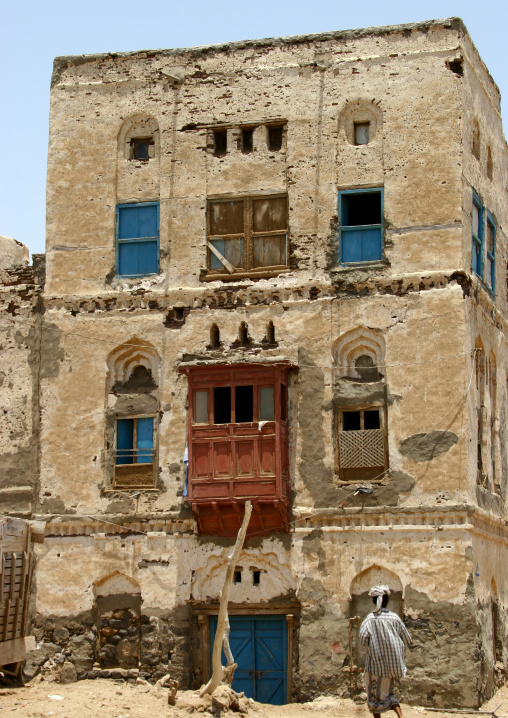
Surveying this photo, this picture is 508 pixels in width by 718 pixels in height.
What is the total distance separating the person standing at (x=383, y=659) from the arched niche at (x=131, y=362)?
756 cm

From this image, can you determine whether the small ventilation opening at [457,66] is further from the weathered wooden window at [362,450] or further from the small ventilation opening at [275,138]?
the weathered wooden window at [362,450]

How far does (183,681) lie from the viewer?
22953 mm

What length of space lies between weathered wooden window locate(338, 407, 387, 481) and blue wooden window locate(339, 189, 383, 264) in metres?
2.89

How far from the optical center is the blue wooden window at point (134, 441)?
79.6 feet

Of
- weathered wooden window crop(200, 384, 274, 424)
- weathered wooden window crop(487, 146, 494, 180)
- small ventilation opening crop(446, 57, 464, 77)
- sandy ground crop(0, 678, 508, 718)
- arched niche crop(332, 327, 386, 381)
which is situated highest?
small ventilation opening crop(446, 57, 464, 77)

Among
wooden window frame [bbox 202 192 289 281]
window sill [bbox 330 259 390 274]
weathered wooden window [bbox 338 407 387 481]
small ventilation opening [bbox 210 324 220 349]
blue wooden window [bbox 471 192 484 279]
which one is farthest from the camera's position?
blue wooden window [bbox 471 192 484 279]

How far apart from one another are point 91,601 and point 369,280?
7747mm

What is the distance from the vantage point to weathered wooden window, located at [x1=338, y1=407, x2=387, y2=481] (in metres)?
23.2

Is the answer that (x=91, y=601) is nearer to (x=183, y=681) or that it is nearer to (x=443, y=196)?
(x=183, y=681)

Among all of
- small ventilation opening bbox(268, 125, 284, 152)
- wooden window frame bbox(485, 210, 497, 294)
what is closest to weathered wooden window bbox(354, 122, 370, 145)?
small ventilation opening bbox(268, 125, 284, 152)

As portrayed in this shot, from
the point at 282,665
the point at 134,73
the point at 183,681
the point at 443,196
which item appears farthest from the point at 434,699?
the point at 134,73

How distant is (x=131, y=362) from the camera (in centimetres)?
2488

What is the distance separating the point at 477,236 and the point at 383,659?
9.71 metres

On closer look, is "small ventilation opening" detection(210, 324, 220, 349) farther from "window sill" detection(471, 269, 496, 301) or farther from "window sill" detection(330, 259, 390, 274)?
"window sill" detection(471, 269, 496, 301)
